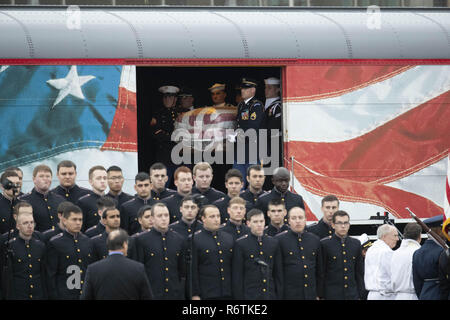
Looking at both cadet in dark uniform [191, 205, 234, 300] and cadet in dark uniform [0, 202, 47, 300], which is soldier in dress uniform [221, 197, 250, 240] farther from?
cadet in dark uniform [0, 202, 47, 300]

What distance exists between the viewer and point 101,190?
992 centimetres

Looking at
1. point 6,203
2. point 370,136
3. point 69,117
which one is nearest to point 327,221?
point 370,136

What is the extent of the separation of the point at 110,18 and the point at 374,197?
3768mm

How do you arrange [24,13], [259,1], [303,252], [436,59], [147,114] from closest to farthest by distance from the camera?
[303,252], [24,13], [436,59], [147,114], [259,1]

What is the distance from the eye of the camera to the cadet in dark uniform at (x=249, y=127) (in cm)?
1198

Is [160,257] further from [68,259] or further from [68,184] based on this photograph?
[68,184]

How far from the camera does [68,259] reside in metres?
9.02

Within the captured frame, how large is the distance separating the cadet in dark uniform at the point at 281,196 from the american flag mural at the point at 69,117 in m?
1.53

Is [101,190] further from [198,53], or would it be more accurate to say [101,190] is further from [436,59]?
[436,59]

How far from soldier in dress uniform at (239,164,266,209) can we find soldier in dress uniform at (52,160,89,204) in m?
1.73

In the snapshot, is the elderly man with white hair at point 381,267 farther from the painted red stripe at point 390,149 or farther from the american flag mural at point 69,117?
the american flag mural at point 69,117

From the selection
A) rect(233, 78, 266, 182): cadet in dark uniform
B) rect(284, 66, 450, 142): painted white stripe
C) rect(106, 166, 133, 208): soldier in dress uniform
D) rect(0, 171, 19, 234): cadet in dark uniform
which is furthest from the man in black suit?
rect(233, 78, 266, 182): cadet in dark uniform

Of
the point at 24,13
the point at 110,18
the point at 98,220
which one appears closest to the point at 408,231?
the point at 98,220

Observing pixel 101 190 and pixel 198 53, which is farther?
pixel 198 53
